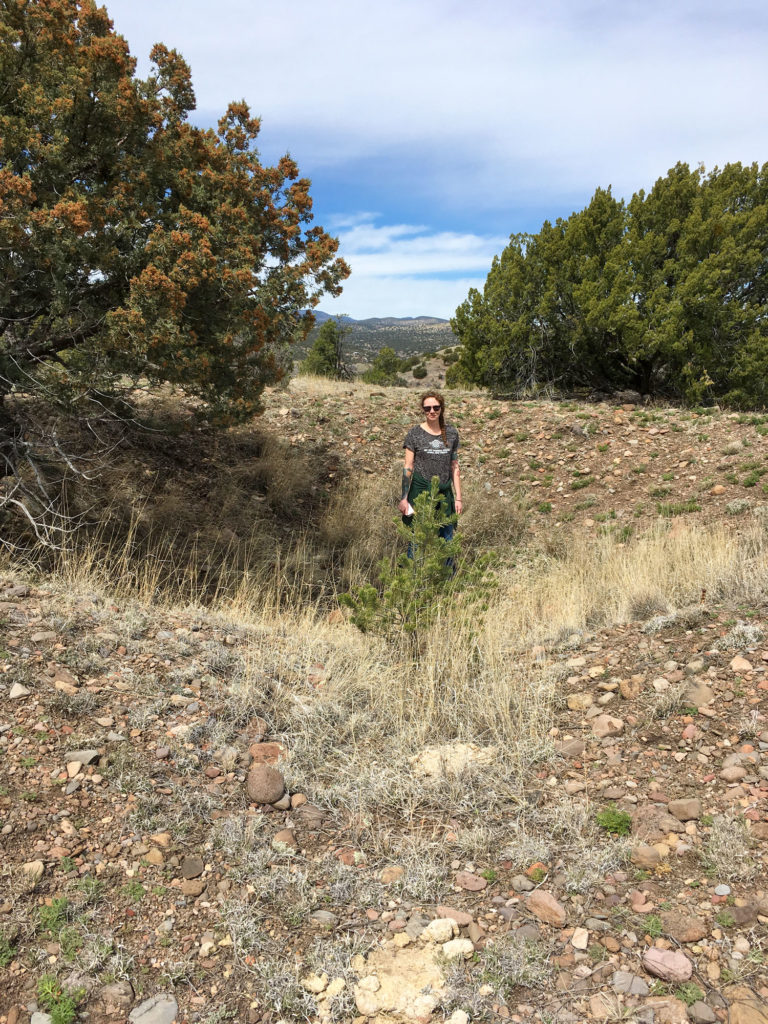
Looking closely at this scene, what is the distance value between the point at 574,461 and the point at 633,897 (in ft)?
28.5

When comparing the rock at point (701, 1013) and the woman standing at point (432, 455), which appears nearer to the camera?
the rock at point (701, 1013)

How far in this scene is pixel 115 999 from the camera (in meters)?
2.18

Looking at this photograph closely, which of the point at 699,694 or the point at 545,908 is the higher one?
the point at 699,694

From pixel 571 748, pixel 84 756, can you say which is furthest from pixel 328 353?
pixel 84 756

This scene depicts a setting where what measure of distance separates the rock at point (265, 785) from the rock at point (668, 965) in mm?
1615

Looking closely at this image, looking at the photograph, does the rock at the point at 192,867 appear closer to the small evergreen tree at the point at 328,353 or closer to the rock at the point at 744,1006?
the rock at the point at 744,1006

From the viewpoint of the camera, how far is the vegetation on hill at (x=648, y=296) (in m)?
13.2

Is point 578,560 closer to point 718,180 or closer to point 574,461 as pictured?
point 574,461

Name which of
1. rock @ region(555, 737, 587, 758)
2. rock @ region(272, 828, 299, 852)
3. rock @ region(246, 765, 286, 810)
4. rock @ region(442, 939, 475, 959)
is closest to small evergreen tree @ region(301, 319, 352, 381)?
rock @ region(555, 737, 587, 758)

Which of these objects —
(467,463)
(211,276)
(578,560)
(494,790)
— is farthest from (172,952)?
(467,463)

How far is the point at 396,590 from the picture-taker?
4.59m

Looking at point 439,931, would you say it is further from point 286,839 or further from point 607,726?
point 607,726

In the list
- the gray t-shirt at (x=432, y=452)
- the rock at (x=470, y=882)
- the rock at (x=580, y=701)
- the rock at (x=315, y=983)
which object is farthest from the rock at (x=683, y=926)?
the gray t-shirt at (x=432, y=452)

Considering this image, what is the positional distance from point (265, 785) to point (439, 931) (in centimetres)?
111
